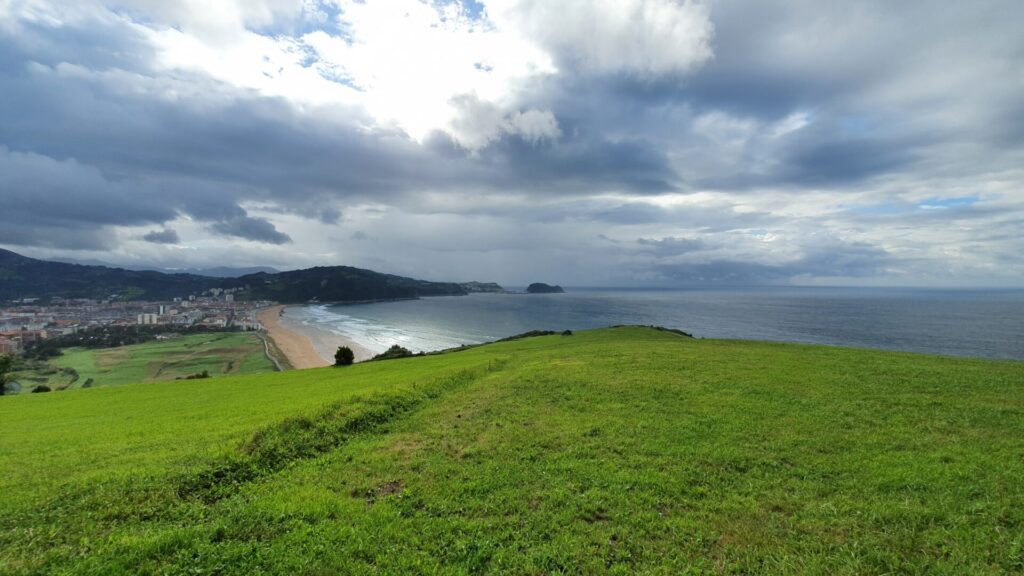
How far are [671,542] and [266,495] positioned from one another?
26.9 ft

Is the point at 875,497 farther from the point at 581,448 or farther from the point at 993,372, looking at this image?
the point at 993,372

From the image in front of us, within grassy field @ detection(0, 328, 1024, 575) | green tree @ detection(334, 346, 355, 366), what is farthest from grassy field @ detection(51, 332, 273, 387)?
grassy field @ detection(0, 328, 1024, 575)

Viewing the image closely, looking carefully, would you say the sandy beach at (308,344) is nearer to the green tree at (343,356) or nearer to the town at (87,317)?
the town at (87,317)

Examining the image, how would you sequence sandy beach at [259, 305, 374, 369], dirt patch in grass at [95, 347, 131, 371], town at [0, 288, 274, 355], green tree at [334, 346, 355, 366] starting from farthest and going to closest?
town at [0, 288, 274, 355]
dirt patch in grass at [95, 347, 131, 371]
sandy beach at [259, 305, 374, 369]
green tree at [334, 346, 355, 366]

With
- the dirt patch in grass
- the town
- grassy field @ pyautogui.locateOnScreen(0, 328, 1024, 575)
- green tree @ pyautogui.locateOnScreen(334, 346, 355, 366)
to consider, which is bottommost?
the dirt patch in grass

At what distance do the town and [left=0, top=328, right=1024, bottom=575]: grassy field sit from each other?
117 metres

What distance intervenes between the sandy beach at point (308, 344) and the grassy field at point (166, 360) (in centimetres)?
450

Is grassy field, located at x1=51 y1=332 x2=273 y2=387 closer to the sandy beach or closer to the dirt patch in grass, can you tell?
the dirt patch in grass

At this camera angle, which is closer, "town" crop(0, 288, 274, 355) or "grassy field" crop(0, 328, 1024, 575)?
"grassy field" crop(0, 328, 1024, 575)

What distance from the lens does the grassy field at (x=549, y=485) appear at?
21.1ft

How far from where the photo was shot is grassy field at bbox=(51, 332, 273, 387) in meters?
67.7

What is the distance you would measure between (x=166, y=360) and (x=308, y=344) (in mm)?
25789

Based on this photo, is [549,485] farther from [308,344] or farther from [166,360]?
[166,360]

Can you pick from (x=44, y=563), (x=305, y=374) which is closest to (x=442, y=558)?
(x=44, y=563)
